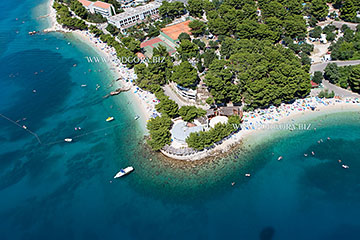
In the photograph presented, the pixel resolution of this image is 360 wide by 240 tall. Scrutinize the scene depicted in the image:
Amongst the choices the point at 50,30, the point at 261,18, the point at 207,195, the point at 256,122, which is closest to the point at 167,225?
the point at 207,195

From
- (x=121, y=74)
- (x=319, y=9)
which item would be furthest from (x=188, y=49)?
(x=319, y=9)

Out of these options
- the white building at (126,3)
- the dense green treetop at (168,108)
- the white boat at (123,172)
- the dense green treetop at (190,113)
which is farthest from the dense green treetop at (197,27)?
the white boat at (123,172)

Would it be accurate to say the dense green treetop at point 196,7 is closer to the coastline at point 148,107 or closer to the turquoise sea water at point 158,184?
the coastline at point 148,107

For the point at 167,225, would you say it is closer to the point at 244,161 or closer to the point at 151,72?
the point at 244,161

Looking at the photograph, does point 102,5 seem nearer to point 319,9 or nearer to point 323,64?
point 319,9

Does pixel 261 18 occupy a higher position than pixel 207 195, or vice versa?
pixel 261 18

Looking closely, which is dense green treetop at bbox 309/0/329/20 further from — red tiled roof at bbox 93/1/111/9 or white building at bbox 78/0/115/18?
red tiled roof at bbox 93/1/111/9
